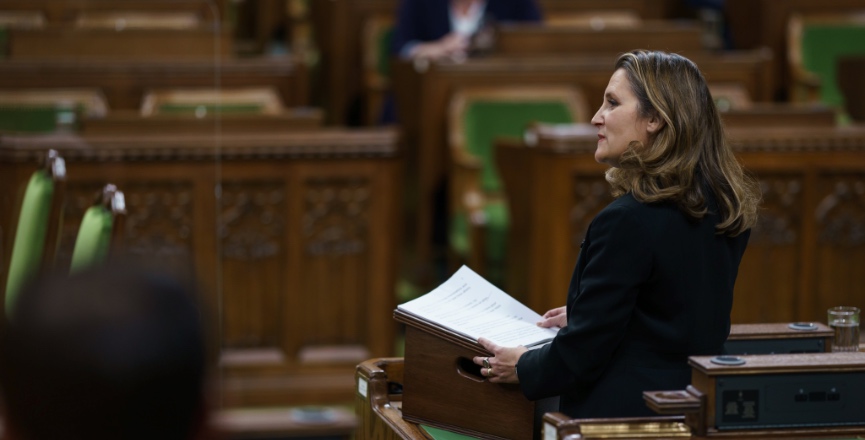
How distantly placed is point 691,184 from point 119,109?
389 cm

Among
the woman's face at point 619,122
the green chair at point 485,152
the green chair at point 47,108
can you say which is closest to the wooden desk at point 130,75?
the green chair at point 47,108

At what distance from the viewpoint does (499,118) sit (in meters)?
5.56

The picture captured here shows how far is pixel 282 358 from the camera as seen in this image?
14.8 ft

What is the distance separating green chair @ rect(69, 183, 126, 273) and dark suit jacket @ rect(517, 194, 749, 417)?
2.61ft

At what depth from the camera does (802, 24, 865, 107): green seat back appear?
257 inches

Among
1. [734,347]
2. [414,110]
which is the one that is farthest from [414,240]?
[734,347]

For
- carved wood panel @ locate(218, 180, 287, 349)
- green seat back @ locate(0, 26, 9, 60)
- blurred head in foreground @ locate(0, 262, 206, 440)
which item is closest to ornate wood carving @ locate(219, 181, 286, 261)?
carved wood panel @ locate(218, 180, 287, 349)

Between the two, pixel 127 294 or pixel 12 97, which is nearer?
pixel 127 294

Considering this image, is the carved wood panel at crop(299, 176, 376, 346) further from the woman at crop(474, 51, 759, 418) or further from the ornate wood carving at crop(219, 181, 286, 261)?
the woman at crop(474, 51, 759, 418)

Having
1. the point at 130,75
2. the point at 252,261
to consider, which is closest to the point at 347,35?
the point at 130,75

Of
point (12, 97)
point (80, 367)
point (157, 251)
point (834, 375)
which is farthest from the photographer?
point (12, 97)

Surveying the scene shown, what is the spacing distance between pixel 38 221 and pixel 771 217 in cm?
268

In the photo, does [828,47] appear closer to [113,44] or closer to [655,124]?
[113,44]

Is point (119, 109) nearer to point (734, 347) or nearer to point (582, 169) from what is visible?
point (582, 169)
